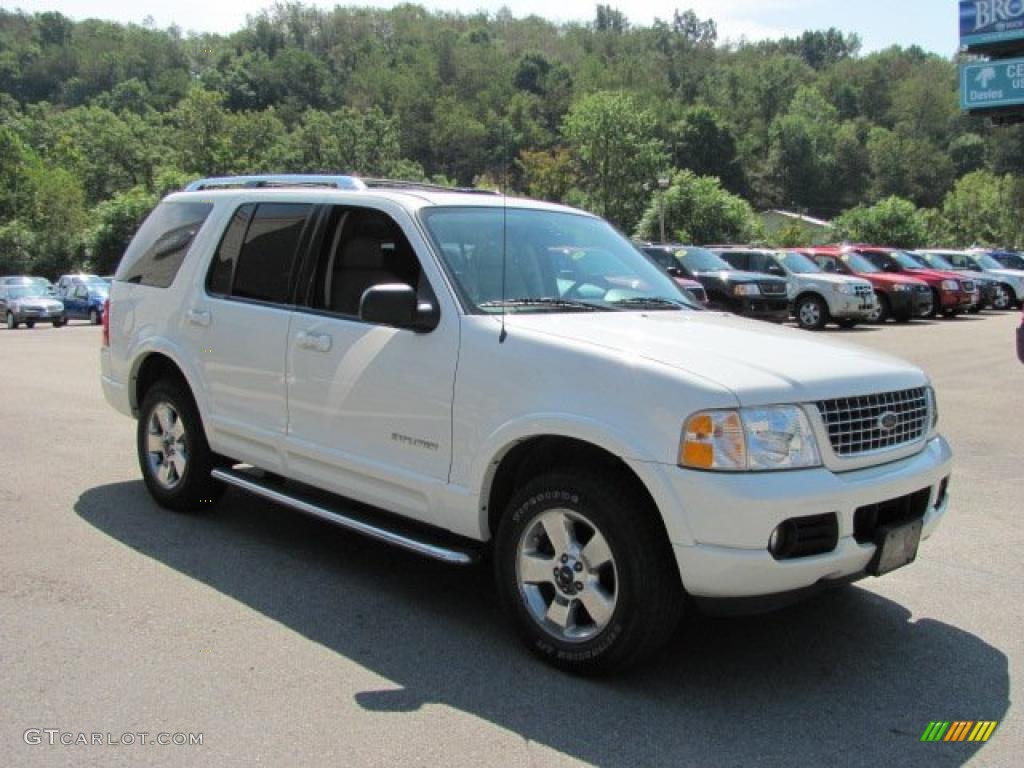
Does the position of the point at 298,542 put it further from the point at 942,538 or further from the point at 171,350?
the point at 942,538

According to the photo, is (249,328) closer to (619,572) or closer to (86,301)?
(619,572)

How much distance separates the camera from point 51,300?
103 feet

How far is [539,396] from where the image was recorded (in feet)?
12.7

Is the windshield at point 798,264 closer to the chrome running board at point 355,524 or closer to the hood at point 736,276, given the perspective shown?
the hood at point 736,276

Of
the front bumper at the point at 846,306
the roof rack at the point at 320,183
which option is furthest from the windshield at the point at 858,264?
the roof rack at the point at 320,183

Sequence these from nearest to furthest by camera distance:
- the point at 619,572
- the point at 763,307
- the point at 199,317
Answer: the point at 619,572, the point at 199,317, the point at 763,307

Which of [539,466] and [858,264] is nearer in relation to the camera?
[539,466]

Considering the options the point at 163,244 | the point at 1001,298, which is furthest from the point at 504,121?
the point at 163,244

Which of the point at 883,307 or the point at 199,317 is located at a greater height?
the point at 883,307

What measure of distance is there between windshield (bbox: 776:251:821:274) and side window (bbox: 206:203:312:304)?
18714 mm

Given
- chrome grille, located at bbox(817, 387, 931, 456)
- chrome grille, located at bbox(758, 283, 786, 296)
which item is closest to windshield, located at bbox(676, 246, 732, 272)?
chrome grille, located at bbox(758, 283, 786, 296)

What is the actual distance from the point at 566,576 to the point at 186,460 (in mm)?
3005

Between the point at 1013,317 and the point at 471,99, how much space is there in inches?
4088

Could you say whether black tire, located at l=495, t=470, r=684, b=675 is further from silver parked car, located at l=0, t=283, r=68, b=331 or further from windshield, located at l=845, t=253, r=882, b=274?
silver parked car, located at l=0, t=283, r=68, b=331
